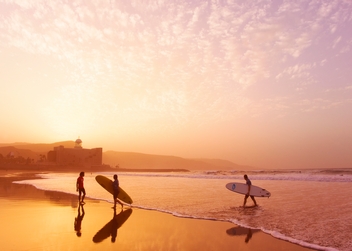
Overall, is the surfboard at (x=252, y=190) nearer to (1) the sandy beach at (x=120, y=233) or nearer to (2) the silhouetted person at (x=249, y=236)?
(1) the sandy beach at (x=120, y=233)

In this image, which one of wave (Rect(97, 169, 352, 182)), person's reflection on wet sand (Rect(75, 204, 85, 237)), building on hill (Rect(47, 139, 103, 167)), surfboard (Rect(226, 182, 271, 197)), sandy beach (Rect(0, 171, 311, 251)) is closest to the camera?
sandy beach (Rect(0, 171, 311, 251))

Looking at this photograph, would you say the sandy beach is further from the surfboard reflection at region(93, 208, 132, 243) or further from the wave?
the wave

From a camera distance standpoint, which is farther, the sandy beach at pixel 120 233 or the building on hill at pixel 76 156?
the building on hill at pixel 76 156

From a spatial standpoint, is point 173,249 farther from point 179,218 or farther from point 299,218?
point 299,218

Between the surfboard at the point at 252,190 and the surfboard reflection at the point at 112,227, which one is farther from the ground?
the surfboard at the point at 252,190

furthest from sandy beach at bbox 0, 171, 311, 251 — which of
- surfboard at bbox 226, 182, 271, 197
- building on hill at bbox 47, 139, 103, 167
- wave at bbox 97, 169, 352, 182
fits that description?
building on hill at bbox 47, 139, 103, 167

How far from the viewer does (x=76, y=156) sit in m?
146

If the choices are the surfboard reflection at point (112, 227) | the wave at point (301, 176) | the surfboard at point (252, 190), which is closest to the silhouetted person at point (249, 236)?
the surfboard reflection at point (112, 227)

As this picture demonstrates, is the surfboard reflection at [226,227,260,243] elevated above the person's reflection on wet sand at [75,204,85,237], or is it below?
below

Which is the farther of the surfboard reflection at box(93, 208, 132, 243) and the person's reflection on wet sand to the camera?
the person's reflection on wet sand

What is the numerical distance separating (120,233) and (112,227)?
1.06 metres

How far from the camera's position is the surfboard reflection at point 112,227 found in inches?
A: 355

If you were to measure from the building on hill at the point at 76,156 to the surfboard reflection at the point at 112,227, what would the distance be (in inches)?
5283

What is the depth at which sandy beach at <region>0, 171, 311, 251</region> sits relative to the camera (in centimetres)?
820
